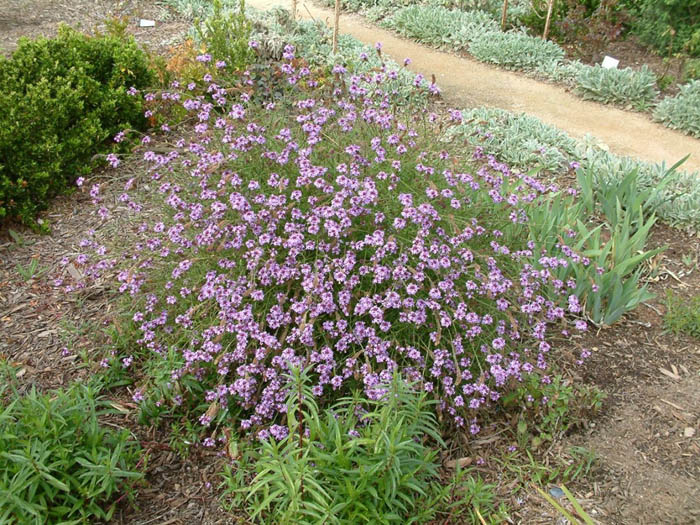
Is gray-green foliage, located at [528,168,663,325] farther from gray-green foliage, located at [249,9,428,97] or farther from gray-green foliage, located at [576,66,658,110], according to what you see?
gray-green foliage, located at [576,66,658,110]

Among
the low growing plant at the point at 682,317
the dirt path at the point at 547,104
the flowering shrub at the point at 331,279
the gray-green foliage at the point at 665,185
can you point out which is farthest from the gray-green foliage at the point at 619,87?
the flowering shrub at the point at 331,279

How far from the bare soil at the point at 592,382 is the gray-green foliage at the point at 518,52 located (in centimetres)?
243

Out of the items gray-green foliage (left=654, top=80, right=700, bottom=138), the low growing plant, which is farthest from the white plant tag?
the low growing plant

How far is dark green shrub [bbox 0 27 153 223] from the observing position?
14.1ft

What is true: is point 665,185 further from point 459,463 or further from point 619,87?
point 459,463

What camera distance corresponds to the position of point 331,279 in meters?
2.73

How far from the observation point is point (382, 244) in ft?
9.04

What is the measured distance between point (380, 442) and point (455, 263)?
1010 mm

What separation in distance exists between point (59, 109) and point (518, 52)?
508cm

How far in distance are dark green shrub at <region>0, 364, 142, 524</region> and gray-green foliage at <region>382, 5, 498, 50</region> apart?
Result: 6599 millimetres

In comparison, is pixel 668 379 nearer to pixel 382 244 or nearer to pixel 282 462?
pixel 382 244

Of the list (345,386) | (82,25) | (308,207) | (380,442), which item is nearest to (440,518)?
(380,442)

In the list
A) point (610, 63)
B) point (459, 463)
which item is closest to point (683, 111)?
point (610, 63)

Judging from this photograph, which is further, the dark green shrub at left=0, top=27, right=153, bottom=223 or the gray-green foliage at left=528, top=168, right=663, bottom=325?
the dark green shrub at left=0, top=27, right=153, bottom=223
